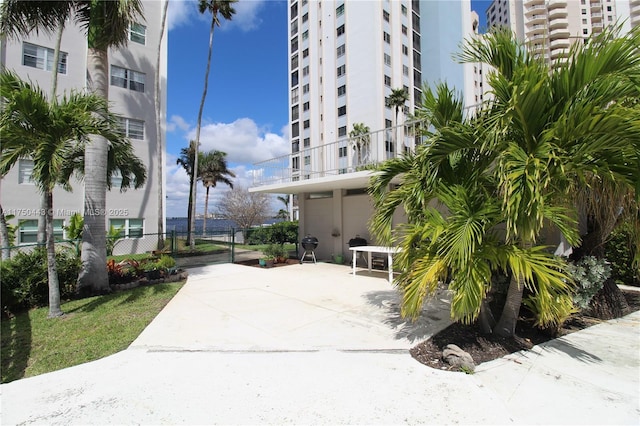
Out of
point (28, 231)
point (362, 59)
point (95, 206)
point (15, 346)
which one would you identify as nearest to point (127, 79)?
point (28, 231)

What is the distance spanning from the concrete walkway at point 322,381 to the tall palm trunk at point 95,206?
323 centimetres

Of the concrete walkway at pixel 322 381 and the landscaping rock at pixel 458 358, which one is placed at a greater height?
the landscaping rock at pixel 458 358

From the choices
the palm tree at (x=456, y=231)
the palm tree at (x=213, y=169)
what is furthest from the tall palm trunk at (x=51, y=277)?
the palm tree at (x=213, y=169)

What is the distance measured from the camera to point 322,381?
330 centimetres

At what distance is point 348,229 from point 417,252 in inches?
297

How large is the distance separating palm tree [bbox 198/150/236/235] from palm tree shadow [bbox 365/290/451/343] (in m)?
23.9

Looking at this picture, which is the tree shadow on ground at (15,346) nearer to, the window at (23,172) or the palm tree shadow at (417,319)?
the palm tree shadow at (417,319)

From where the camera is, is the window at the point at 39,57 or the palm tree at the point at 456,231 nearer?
the palm tree at the point at 456,231

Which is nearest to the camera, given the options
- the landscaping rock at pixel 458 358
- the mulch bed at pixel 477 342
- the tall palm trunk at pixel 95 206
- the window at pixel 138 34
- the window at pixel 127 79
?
the landscaping rock at pixel 458 358

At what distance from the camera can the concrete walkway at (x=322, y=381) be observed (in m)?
2.75

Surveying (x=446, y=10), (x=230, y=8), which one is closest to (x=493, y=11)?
(x=446, y=10)

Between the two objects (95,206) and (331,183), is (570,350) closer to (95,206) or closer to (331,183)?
(331,183)

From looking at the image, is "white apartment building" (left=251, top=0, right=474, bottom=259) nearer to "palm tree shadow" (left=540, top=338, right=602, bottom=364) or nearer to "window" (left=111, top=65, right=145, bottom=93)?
"window" (left=111, top=65, right=145, bottom=93)

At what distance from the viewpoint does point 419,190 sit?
4.48 meters
